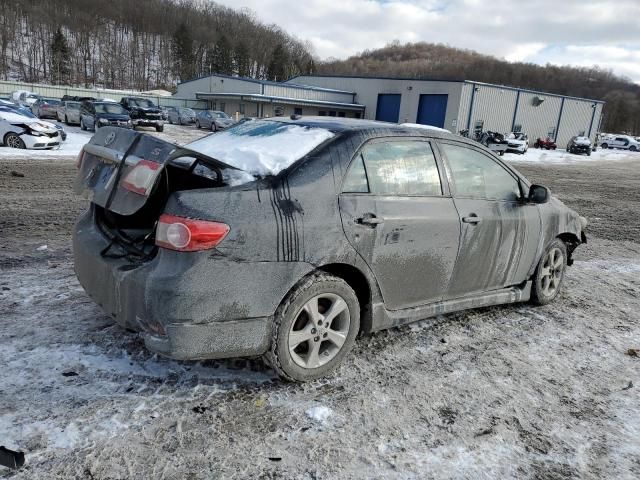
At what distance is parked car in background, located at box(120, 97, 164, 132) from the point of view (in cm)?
2684

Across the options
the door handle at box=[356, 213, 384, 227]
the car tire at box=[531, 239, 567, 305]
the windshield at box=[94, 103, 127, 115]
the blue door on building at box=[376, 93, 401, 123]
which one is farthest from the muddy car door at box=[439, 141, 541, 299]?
the blue door on building at box=[376, 93, 401, 123]

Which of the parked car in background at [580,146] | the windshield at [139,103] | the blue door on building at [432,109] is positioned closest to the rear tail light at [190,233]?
the windshield at [139,103]

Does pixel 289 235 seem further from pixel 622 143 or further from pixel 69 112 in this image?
pixel 622 143

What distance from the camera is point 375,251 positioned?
3221 millimetres

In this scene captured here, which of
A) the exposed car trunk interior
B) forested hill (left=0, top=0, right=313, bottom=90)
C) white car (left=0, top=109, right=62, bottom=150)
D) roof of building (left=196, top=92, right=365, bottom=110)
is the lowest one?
white car (left=0, top=109, right=62, bottom=150)

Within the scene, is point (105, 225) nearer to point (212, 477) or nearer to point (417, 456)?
point (212, 477)

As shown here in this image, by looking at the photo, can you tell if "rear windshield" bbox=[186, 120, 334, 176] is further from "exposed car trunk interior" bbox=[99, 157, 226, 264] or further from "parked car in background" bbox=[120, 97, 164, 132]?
"parked car in background" bbox=[120, 97, 164, 132]

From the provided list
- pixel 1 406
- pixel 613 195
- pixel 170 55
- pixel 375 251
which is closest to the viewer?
pixel 1 406

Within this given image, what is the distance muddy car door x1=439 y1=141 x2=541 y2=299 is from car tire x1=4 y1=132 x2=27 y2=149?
1553 centimetres

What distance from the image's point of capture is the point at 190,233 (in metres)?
2.62

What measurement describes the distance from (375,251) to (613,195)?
1431cm

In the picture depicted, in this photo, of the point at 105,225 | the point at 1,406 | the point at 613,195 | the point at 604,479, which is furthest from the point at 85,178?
the point at 613,195

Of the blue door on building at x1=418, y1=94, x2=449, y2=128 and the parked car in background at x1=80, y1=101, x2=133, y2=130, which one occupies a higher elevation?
the blue door on building at x1=418, y1=94, x2=449, y2=128

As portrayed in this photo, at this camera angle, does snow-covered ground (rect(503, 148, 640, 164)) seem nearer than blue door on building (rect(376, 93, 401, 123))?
Yes
